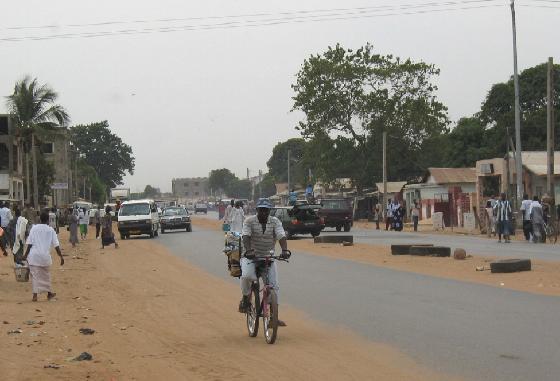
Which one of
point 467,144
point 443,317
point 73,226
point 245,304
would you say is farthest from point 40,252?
point 467,144

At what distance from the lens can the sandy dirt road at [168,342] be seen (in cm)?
891

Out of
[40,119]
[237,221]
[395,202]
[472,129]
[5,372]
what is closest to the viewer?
[5,372]

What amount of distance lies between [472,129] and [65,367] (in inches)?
3037

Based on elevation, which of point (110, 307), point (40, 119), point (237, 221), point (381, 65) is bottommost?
point (110, 307)

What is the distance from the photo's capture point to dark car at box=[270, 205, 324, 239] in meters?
40.0

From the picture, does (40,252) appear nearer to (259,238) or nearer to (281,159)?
(259,238)

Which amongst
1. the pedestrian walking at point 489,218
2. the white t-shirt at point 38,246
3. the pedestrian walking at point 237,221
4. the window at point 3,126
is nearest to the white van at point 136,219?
the pedestrian walking at point 489,218

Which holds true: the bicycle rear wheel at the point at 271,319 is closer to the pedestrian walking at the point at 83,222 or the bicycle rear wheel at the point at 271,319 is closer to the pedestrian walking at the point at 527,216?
the pedestrian walking at the point at 527,216

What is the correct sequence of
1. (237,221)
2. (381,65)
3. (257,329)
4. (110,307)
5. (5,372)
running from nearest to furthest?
(5,372)
(257,329)
(110,307)
(237,221)
(381,65)

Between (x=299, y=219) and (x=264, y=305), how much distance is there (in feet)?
97.1

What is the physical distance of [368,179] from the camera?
7631 cm

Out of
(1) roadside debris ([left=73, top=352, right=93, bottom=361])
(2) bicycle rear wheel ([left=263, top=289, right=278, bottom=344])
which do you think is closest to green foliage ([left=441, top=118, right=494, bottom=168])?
(2) bicycle rear wheel ([left=263, top=289, right=278, bottom=344])

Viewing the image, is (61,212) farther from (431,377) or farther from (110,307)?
(431,377)

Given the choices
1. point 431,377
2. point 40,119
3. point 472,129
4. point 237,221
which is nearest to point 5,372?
point 431,377
